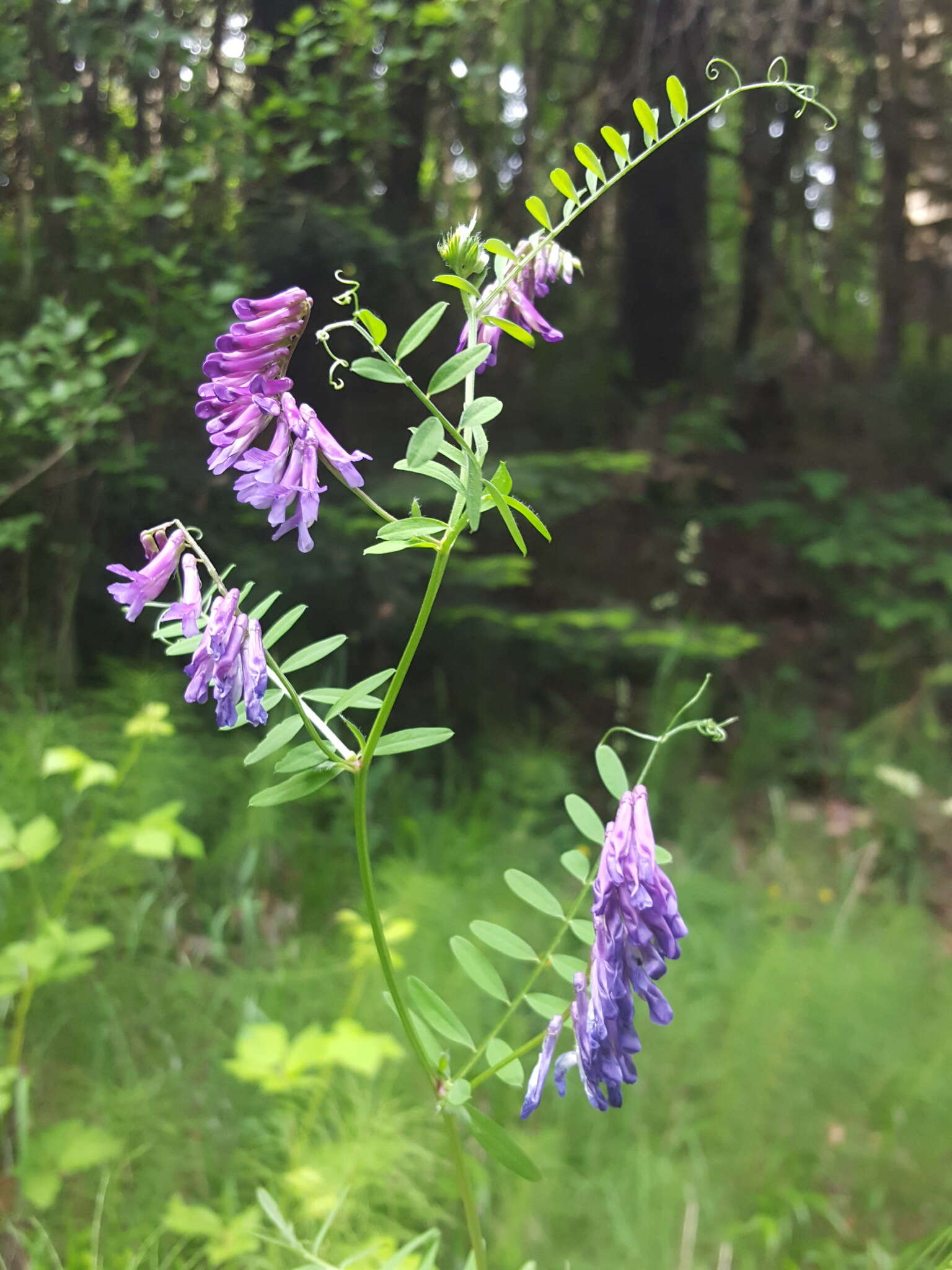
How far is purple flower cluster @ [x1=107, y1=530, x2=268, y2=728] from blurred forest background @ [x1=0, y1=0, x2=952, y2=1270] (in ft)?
3.35

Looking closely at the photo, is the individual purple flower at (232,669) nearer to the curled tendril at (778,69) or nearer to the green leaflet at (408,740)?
the green leaflet at (408,740)

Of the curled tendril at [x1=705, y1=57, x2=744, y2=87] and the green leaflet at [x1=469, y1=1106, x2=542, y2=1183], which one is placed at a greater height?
the curled tendril at [x1=705, y1=57, x2=744, y2=87]

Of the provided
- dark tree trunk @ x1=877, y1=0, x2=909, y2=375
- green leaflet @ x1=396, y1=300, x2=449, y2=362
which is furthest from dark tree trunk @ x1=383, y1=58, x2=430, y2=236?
green leaflet @ x1=396, y1=300, x2=449, y2=362

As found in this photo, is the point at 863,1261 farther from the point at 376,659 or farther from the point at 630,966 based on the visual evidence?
the point at 376,659

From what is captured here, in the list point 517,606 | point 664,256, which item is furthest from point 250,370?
point 664,256

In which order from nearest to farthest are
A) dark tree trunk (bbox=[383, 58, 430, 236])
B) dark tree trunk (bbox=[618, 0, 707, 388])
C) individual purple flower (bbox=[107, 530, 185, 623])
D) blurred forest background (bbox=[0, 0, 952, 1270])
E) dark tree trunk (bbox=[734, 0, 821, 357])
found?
individual purple flower (bbox=[107, 530, 185, 623])
blurred forest background (bbox=[0, 0, 952, 1270])
dark tree trunk (bbox=[383, 58, 430, 236])
dark tree trunk (bbox=[734, 0, 821, 357])
dark tree trunk (bbox=[618, 0, 707, 388])

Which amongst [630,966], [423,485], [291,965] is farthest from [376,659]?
[630,966]

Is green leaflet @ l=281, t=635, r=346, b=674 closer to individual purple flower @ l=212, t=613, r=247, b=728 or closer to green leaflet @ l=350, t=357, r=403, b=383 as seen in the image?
individual purple flower @ l=212, t=613, r=247, b=728

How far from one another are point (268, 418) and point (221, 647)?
210mm

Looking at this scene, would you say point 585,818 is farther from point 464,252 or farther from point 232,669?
point 464,252

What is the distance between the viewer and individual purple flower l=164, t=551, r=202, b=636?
81 cm

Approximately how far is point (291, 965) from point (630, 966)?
1.84 m

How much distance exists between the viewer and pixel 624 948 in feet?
2.61

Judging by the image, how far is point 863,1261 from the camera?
6.08ft
